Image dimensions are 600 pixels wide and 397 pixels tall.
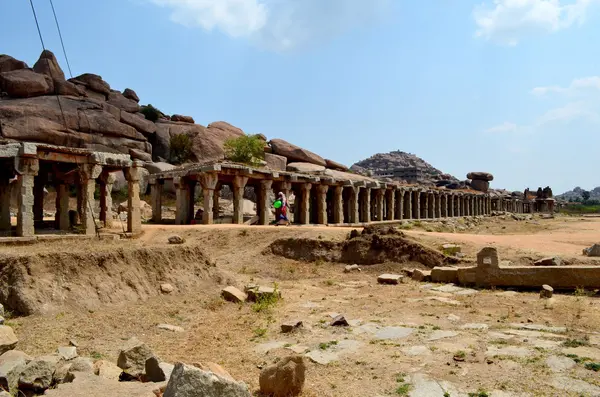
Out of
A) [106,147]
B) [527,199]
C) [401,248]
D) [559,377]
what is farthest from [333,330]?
[527,199]

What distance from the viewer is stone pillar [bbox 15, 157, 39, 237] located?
14727mm

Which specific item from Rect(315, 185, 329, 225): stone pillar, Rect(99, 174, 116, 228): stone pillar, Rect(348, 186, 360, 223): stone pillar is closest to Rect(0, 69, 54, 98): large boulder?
Rect(99, 174, 116, 228): stone pillar

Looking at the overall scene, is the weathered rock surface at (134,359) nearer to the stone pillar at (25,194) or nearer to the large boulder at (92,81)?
the stone pillar at (25,194)

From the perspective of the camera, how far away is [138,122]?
41781 mm

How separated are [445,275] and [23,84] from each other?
129 ft

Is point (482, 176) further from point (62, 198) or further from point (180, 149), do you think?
point (62, 198)

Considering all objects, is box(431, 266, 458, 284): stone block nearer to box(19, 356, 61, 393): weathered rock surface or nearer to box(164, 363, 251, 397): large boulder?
box(164, 363, 251, 397): large boulder

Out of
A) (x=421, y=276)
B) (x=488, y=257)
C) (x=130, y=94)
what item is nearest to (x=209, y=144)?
(x=130, y=94)

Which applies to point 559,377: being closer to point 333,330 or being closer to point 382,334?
point 382,334

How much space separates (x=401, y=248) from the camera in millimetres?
13617

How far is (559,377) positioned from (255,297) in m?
5.80

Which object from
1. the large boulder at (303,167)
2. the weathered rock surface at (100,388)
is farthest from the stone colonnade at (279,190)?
the weathered rock surface at (100,388)

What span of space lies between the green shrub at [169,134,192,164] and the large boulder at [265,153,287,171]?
8.02 m

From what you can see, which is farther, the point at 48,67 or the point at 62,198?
the point at 48,67
